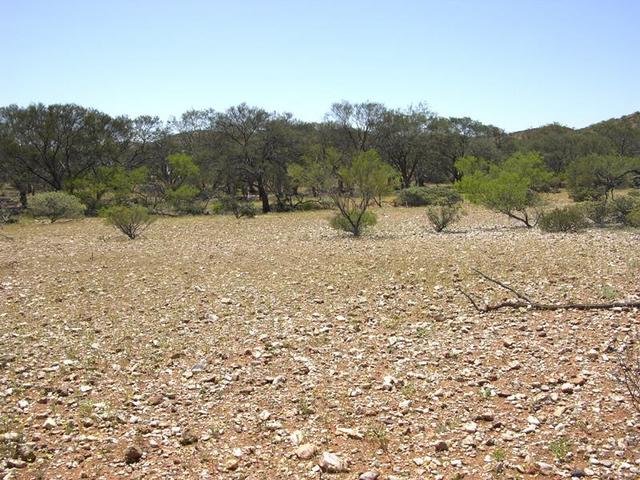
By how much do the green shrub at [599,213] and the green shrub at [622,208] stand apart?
0.24 metres

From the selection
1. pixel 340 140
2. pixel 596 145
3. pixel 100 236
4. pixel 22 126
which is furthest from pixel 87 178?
pixel 596 145

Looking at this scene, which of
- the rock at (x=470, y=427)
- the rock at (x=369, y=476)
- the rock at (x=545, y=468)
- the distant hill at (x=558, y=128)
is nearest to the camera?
the rock at (x=545, y=468)

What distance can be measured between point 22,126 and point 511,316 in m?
46.3

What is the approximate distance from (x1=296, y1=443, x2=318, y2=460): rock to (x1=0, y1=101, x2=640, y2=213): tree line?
27.9m

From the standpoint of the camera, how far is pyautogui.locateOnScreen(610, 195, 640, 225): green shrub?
74.0ft

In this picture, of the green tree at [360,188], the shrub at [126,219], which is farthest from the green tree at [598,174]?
the shrub at [126,219]

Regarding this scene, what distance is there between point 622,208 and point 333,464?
22.3m

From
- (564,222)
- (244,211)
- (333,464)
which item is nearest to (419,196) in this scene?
(244,211)

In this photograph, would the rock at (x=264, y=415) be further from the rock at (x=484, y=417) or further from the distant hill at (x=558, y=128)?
the distant hill at (x=558, y=128)

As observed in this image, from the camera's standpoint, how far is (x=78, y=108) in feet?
151

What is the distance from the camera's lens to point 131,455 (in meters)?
5.60

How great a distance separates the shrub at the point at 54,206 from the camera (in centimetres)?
3491

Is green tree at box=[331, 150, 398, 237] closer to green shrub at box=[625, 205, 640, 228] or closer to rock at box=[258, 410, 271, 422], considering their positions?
green shrub at box=[625, 205, 640, 228]

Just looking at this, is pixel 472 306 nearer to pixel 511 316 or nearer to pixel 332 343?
pixel 511 316
